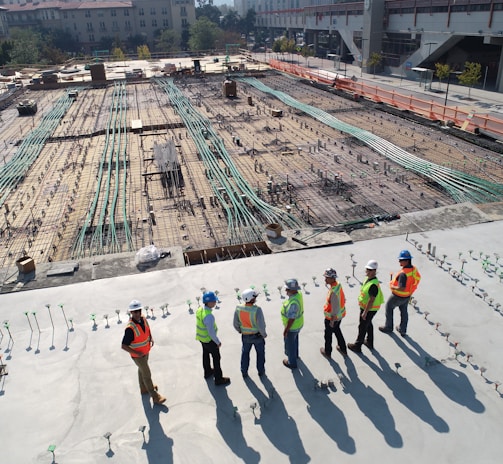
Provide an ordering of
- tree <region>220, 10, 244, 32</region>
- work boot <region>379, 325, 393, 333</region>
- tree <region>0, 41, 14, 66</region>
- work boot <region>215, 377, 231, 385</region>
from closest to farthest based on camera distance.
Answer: work boot <region>215, 377, 231, 385</region> → work boot <region>379, 325, 393, 333</region> → tree <region>0, 41, 14, 66</region> → tree <region>220, 10, 244, 32</region>

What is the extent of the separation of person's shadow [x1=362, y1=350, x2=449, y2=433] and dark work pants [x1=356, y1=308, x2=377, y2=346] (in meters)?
0.21

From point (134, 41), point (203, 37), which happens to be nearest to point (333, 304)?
point (203, 37)

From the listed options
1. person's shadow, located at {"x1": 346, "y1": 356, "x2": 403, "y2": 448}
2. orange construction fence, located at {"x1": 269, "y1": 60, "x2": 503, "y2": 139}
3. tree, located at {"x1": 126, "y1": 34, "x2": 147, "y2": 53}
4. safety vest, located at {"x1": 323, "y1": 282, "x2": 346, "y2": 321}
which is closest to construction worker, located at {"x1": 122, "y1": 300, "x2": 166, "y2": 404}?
safety vest, located at {"x1": 323, "y1": 282, "x2": 346, "y2": 321}

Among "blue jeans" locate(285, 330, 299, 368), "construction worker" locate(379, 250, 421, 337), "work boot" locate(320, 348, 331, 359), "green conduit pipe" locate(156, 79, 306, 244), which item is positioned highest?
"construction worker" locate(379, 250, 421, 337)

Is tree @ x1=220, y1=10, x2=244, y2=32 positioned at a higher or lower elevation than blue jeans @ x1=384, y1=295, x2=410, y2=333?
higher

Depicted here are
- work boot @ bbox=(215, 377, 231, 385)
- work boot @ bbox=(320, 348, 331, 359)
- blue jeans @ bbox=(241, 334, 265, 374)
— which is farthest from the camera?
work boot @ bbox=(320, 348, 331, 359)

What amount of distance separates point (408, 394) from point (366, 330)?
0.92 metres

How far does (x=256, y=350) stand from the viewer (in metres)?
5.40

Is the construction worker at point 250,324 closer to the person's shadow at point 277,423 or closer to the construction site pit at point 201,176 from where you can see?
the person's shadow at point 277,423

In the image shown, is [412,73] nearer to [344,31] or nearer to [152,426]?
[344,31]

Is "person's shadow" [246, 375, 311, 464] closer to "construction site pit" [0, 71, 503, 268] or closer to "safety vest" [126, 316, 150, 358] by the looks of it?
"safety vest" [126, 316, 150, 358]

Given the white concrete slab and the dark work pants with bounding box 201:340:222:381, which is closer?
the white concrete slab

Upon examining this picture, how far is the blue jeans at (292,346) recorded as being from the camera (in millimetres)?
5469

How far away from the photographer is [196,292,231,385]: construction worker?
4992 mm
